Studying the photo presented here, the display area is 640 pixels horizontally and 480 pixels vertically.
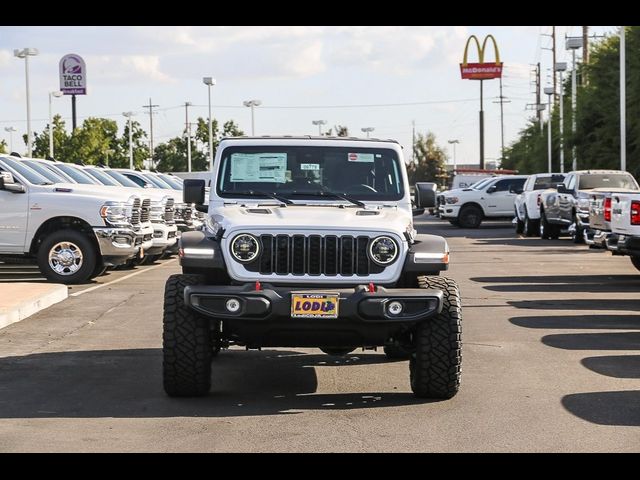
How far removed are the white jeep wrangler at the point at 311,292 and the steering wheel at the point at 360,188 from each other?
0.72 m

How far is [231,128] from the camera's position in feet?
348

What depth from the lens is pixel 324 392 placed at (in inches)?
375

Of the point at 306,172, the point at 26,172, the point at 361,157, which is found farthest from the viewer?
the point at 26,172

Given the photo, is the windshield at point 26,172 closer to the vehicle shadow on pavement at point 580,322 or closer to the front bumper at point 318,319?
the vehicle shadow on pavement at point 580,322

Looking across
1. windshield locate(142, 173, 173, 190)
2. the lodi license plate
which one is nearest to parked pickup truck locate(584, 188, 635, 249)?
the lodi license plate

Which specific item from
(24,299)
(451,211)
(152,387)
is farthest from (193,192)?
(451,211)

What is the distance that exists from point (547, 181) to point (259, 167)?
27.8 meters

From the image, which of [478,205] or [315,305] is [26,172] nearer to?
[315,305]

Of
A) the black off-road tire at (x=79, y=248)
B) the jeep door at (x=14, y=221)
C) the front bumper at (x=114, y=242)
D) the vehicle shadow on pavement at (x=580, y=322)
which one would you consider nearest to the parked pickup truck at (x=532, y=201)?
the front bumper at (x=114, y=242)

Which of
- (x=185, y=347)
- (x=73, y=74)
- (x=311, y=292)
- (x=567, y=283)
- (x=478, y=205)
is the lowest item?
(x=567, y=283)

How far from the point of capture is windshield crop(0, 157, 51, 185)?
19.7 meters

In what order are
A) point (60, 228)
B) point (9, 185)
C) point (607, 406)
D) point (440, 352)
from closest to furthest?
point (607, 406)
point (440, 352)
point (9, 185)
point (60, 228)

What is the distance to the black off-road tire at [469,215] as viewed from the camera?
4491cm

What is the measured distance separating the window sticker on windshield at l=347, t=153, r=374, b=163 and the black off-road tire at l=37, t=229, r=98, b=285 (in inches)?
364
